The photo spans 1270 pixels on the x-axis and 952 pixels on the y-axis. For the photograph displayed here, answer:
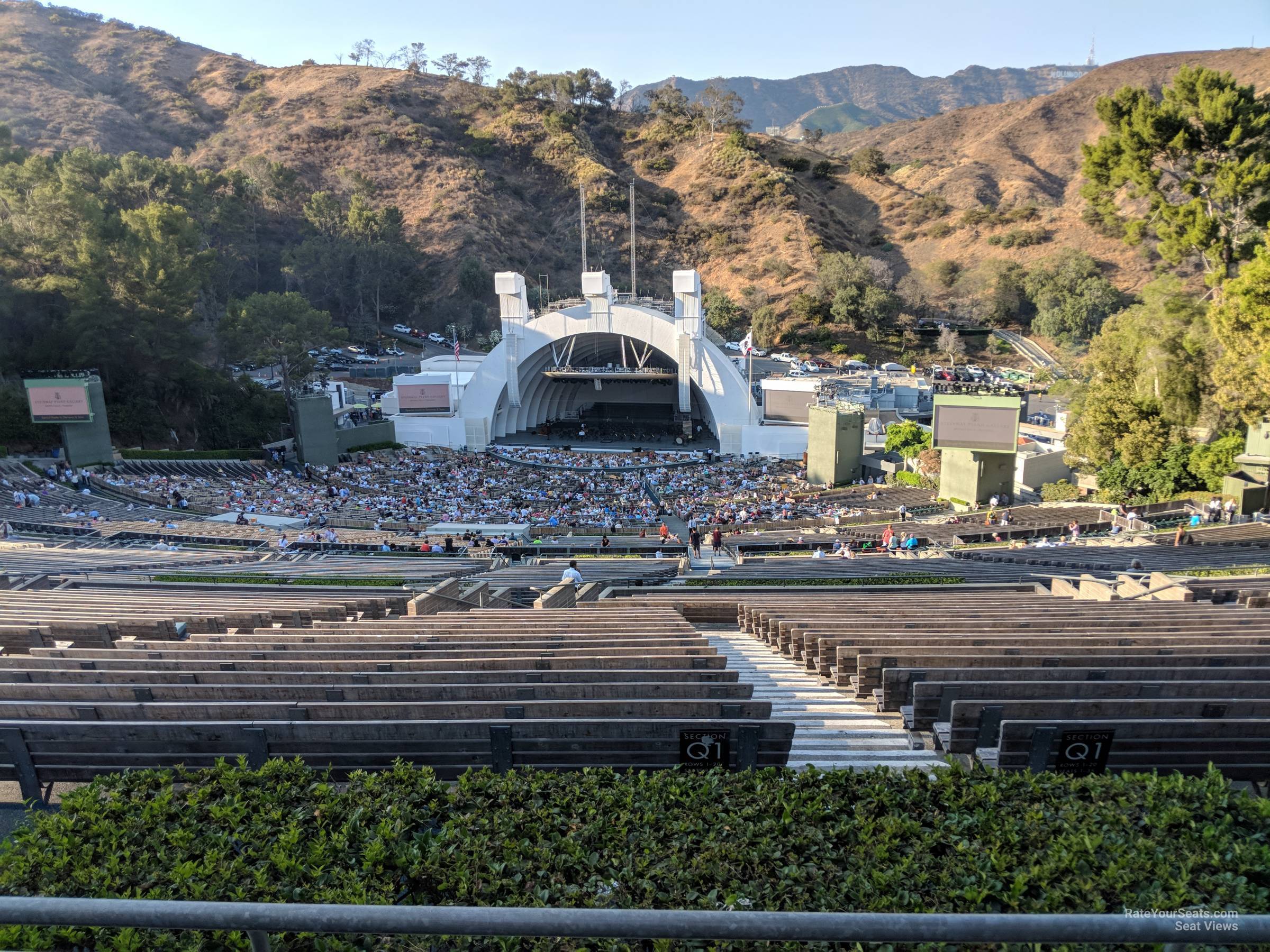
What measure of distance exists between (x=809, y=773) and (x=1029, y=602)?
8662mm

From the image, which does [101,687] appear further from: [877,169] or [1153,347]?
[877,169]

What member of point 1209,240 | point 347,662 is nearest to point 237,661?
point 347,662

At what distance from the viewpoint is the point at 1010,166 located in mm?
104375

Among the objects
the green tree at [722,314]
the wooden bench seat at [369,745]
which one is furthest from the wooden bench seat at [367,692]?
the green tree at [722,314]

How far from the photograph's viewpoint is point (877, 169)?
100750 millimetres

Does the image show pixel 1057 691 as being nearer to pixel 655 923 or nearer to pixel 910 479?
pixel 655 923

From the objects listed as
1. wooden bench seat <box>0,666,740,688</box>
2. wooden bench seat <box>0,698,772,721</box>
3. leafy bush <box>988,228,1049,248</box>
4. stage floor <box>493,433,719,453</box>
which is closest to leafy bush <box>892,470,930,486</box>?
stage floor <box>493,433,719,453</box>

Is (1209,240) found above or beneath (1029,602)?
above

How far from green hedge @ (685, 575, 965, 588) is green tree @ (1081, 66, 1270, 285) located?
21420mm

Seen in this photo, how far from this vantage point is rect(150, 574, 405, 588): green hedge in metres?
15.7

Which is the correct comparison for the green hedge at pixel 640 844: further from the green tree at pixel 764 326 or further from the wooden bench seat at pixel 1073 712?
the green tree at pixel 764 326

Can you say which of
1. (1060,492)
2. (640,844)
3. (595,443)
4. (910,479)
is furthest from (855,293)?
(640,844)

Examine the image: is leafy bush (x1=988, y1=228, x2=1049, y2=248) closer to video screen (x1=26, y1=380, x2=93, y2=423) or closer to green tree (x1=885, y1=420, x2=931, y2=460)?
green tree (x1=885, y1=420, x2=931, y2=460)

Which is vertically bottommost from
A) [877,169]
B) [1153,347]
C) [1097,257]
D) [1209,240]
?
[1153,347]
